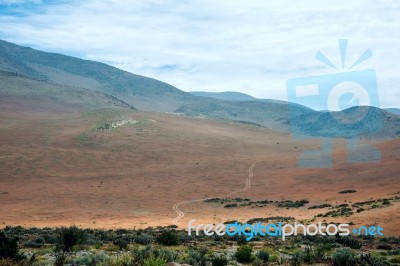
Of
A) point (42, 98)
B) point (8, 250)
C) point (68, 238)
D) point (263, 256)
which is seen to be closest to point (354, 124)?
point (42, 98)

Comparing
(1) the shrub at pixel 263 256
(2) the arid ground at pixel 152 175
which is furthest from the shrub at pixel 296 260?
(2) the arid ground at pixel 152 175

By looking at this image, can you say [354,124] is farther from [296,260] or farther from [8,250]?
[8,250]

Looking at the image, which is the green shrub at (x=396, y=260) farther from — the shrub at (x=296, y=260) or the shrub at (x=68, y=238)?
the shrub at (x=68, y=238)

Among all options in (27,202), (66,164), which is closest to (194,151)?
(66,164)

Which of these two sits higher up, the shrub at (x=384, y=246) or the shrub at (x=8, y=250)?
the shrub at (x=8, y=250)

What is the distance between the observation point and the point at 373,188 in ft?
116

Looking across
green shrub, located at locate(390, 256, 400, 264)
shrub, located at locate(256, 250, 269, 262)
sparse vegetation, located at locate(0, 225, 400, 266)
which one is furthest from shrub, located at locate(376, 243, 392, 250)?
shrub, located at locate(256, 250, 269, 262)

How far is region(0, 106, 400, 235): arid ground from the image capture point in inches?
1173

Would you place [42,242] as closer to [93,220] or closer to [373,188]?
[93,220]

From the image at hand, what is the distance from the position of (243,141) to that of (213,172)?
28.0 metres

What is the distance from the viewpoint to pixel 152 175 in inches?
1986

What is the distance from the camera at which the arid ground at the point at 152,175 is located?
97.8 feet

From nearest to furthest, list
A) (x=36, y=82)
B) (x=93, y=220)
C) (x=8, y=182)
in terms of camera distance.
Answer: (x=93, y=220) < (x=8, y=182) < (x=36, y=82)

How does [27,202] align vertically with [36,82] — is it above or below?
below
